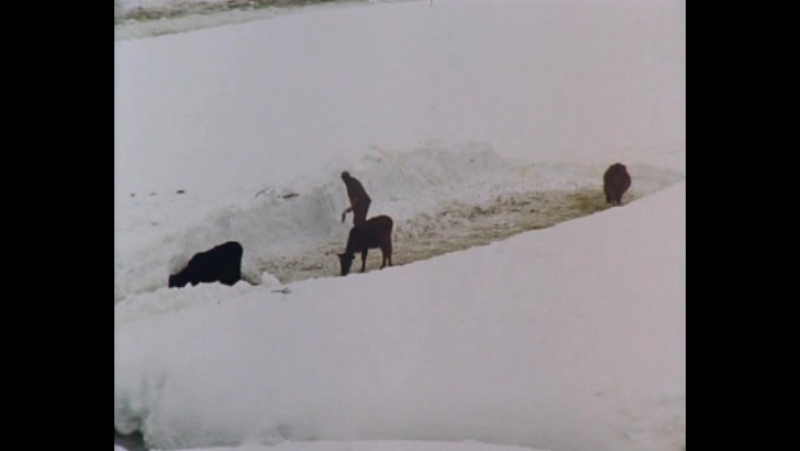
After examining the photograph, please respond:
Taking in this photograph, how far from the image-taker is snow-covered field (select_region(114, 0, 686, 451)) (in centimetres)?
159

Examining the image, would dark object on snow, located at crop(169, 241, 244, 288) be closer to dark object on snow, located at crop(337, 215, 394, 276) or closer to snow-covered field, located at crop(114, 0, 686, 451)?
snow-covered field, located at crop(114, 0, 686, 451)

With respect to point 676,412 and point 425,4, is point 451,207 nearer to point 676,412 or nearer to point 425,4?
point 425,4

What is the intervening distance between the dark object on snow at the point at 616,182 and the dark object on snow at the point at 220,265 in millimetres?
832

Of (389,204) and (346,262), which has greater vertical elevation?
A: (389,204)

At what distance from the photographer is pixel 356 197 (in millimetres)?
1646

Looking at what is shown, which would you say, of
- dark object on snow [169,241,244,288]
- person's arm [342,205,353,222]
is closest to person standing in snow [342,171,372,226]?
person's arm [342,205,353,222]

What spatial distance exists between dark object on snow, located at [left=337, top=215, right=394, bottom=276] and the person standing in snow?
0.09 ft

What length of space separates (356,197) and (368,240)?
0.10m

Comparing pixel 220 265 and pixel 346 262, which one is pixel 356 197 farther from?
pixel 220 265

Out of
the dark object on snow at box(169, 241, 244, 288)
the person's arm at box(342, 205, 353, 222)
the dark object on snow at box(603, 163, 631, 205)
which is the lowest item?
the dark object on snow at box(169, 241, 244, 288)

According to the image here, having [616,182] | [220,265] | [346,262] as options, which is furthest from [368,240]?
[616,182]

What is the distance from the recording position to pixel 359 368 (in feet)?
5.26

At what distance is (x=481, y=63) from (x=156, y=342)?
97 cm

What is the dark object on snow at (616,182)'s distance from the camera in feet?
5.35
